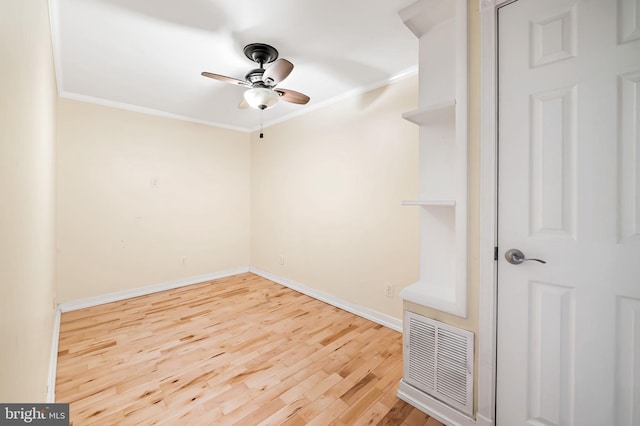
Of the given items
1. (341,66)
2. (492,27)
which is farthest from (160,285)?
(492,27)

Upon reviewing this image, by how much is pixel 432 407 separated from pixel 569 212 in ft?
4.40

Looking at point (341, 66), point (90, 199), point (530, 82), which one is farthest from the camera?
point (90, 199)

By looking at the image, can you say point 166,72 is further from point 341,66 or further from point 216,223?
point 216,223

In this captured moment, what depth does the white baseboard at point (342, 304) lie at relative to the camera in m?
2.69

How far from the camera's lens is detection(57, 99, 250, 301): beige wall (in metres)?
3.09

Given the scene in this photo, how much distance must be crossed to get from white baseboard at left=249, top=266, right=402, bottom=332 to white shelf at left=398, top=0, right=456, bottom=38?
249cm

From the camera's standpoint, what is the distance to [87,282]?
3.17 meters

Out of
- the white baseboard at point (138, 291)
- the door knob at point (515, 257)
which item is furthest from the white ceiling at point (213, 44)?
the white baseboard at point (138, 291)

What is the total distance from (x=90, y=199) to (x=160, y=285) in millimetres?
1411

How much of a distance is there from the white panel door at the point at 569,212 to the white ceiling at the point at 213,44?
0.97 m

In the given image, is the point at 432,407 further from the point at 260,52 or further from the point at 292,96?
the point at 260,52

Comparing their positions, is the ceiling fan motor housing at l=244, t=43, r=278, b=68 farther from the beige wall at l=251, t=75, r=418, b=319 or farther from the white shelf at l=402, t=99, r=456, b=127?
the white shelf at l=402, t=99, r=456, b=127

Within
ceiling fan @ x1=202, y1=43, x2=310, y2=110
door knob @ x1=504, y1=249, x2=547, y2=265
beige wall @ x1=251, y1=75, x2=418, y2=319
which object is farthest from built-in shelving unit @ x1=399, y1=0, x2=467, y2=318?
ceiling fan @ x1=202, y1=43, x2=310, y2=110

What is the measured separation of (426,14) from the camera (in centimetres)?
169
